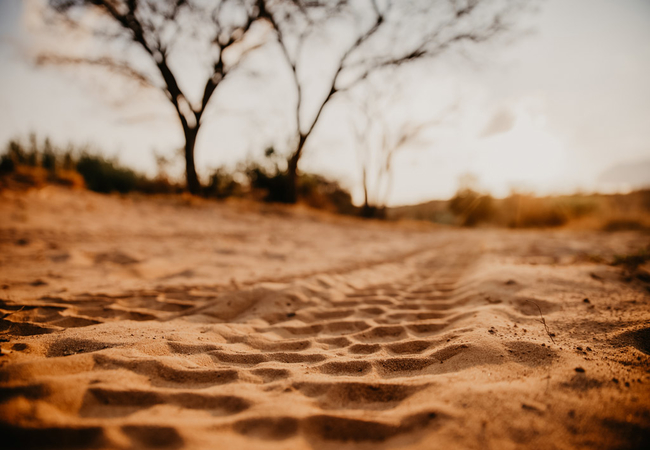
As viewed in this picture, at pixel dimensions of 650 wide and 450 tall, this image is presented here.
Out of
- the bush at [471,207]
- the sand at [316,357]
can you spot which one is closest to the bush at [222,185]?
the sand at [316,357]

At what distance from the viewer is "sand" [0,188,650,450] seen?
0.88 m

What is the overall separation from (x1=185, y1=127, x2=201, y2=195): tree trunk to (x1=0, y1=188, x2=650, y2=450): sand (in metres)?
6.17

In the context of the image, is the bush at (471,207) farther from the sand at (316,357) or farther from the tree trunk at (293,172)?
the sand at (316,357)

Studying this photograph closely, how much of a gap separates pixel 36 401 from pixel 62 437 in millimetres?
208

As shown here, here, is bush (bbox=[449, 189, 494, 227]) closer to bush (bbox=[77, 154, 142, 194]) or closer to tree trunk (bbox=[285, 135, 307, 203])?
tree trunk (bbox=[285, 135, 307, 203])

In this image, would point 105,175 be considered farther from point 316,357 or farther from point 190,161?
point 316,357

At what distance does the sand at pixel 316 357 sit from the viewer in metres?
0.88

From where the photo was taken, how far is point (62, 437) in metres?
0.82

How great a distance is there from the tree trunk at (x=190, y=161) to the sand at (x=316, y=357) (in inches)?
243

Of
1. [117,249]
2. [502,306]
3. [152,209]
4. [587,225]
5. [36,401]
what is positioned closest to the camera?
[36,401]

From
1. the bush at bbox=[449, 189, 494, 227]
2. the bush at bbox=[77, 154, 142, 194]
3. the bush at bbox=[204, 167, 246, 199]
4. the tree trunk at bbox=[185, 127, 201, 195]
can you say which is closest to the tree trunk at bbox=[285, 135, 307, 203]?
the bush at bbox=[204, 167, 246, 199]

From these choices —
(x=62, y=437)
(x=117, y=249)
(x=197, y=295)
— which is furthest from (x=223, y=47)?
(x=62, y=437)

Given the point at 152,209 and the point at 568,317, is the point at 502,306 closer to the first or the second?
the point at 568,317

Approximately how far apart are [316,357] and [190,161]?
8.99m
